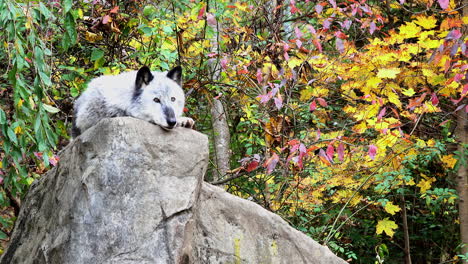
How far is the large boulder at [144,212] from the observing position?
3.80 meters

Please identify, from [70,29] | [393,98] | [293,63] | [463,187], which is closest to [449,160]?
[463,187]

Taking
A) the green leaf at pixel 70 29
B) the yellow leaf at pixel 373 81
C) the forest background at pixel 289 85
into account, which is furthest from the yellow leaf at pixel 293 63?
the green leaf at pixel 70 29

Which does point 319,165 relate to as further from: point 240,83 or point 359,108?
point 240,83

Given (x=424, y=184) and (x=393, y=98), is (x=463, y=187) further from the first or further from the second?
(x=393, y=98)

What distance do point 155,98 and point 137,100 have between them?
6.9 inches

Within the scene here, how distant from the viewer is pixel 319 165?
739 centimetres

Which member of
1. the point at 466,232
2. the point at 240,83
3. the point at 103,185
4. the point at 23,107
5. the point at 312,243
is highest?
the point at 23,107

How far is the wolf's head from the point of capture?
436 centimetres

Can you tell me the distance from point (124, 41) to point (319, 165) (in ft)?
10.3

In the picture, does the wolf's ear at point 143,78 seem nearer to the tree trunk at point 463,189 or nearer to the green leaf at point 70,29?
the green leaf at point 70,29

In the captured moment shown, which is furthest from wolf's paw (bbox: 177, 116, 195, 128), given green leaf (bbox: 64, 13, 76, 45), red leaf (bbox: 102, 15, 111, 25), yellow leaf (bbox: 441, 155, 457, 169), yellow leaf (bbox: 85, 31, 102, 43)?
yellow leaf (bbox: 441, 155, 457, 169)

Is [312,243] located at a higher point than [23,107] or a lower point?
lower

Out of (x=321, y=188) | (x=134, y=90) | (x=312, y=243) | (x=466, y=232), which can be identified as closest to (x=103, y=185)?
(x=134, y=90)

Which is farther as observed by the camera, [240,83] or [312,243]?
[240,83]
